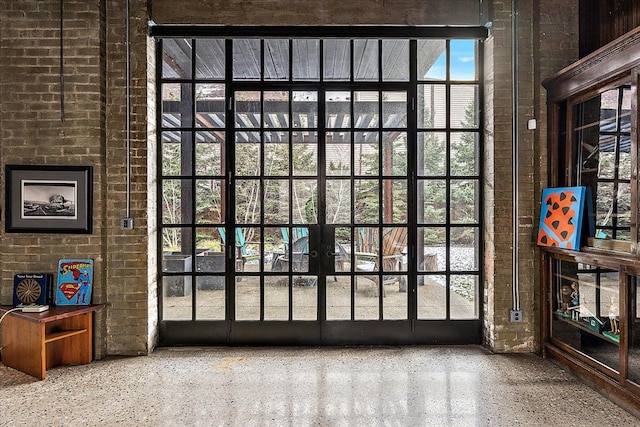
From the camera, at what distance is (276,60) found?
398 centimetres

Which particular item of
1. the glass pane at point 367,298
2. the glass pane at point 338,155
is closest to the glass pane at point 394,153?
the glass pane at point 338,155

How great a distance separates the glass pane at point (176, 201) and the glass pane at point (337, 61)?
181 cm

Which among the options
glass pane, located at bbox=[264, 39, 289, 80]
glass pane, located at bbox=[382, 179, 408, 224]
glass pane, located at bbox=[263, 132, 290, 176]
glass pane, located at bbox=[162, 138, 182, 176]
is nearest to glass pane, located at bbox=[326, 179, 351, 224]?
glass pane, located at bbox=[382, 179, 408, 224]

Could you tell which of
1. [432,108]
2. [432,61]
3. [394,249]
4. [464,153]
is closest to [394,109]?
[432,108]

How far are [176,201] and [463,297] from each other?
121 inches

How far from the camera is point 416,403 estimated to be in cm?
287

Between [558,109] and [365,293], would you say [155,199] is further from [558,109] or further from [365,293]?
[558,109]

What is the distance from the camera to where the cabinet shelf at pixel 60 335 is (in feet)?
10.8

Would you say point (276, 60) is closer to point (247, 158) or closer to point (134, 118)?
point (247, 158)

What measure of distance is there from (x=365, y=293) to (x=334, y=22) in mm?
2692

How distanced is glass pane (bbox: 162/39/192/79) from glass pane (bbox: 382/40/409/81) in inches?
77.7

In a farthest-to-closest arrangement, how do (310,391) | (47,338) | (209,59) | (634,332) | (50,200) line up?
(209,59)
(50,200)
(47,338)
(310,391)
(634,332)

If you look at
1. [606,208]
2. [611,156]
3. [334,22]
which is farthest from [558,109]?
[334,22]

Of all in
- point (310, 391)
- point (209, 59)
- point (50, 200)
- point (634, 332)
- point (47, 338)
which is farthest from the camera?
point (209, 59)
